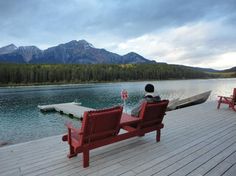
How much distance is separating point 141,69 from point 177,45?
65.3 meters

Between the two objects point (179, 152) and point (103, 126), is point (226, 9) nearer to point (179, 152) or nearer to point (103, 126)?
point (179, 152)

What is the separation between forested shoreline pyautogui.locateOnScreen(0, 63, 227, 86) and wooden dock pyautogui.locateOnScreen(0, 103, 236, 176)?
74.0 m

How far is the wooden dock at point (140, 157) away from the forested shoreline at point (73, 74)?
243ft

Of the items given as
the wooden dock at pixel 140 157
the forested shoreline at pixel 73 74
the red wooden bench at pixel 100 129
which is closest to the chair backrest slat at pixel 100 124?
the red wooden bench at pixel 100 129

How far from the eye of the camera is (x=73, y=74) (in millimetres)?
81625

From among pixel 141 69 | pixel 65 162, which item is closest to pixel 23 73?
pixel 141 69

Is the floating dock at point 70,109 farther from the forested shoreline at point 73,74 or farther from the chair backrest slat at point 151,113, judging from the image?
the forested shoreline at point 73,74

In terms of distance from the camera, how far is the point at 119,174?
3172 mm

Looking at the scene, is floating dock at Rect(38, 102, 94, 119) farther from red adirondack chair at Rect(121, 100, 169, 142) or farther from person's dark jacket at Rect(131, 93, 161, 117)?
red adirondack chair at Rect(121, 100, 169, 142)

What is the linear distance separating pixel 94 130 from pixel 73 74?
3167 inches

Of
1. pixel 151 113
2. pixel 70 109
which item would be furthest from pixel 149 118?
pixel 70 109

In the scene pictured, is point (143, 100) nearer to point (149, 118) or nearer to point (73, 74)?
point (149, 118)

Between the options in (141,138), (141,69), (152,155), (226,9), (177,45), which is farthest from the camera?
(141,69)

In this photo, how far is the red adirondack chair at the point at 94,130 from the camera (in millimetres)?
3242
